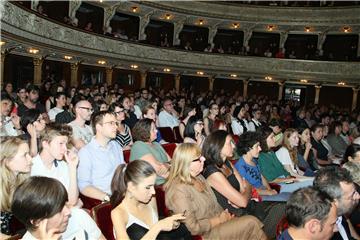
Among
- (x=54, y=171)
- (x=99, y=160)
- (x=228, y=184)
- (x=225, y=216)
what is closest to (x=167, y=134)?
(x=99, y=160)

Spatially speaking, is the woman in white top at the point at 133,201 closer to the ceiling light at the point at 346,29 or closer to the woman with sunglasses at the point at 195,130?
the woman with sunglasses at the point at 195,130

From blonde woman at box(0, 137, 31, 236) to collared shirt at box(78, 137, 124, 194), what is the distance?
106 cm

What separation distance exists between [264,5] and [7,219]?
2621 centimetres

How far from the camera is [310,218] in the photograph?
2867 millimetres

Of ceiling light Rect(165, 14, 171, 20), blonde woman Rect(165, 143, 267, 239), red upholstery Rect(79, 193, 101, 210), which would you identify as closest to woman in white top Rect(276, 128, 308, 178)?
blonde woman Rect(165, 143, 267, 239)

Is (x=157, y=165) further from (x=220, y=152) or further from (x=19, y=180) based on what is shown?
(x=19, y=180)

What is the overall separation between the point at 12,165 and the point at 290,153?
199 inches

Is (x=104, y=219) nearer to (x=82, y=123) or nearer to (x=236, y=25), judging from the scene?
(x=82, y=123)

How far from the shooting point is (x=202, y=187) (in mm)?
4031

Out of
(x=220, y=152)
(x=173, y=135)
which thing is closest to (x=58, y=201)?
(x=220, y=152)

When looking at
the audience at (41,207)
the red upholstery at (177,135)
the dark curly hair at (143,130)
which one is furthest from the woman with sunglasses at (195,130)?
the audience at (41,207)

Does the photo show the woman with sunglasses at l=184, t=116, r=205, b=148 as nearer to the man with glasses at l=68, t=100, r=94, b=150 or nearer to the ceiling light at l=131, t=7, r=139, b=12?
the man with glasses at l=68, t=100, r=94, b=150

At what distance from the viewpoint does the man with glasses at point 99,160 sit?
458cm

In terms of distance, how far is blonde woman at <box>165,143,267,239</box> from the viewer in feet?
12.3
